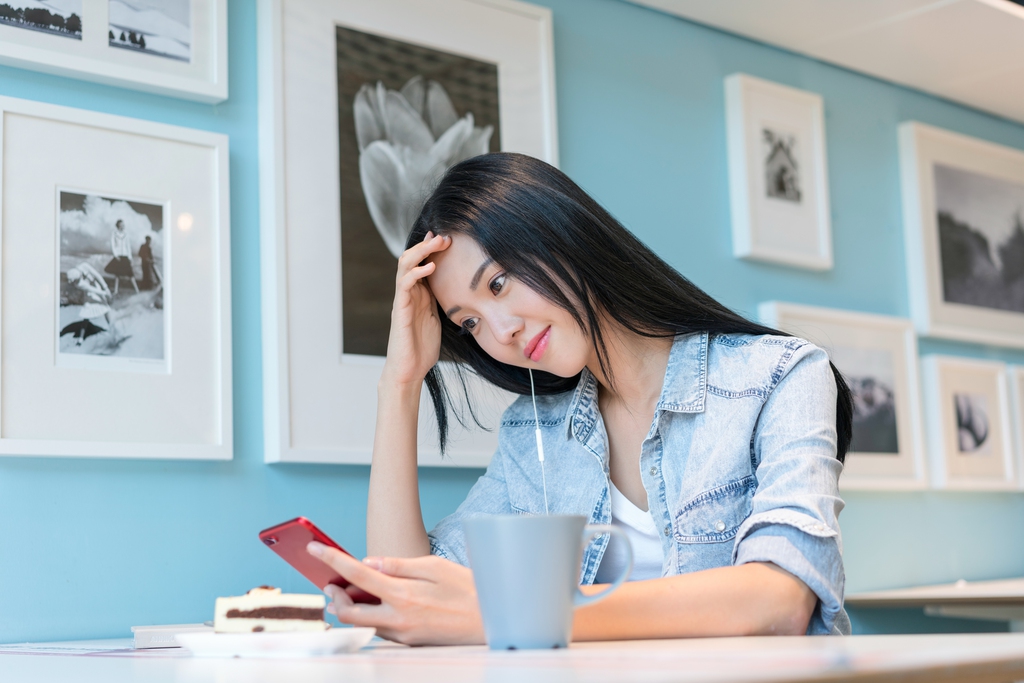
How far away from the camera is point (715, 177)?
7.47ft

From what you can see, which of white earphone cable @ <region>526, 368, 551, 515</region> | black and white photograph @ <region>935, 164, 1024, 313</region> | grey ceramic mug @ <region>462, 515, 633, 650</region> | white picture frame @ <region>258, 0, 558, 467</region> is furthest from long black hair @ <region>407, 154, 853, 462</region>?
black and white photograph @ <region>935, 164, 1024, 313</region>

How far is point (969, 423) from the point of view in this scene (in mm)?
2594

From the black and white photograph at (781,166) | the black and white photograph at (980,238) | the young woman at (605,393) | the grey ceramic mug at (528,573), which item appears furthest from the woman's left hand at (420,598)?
the black and white photograph at (980,238)

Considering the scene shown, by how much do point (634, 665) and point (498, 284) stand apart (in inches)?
28.4

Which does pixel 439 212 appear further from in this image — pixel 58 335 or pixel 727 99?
pixel 727 99

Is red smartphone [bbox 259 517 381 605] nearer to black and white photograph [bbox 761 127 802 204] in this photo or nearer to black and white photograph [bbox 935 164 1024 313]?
black and white photograph [bbox 761 127 802 204]

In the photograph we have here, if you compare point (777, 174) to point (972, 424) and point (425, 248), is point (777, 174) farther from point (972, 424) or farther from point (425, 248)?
point (425, 248)

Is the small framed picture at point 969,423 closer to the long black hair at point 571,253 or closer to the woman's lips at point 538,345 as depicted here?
the long black hair at point 571,253

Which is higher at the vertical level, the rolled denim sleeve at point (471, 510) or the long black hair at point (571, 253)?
the long black hair at point (571, 253)

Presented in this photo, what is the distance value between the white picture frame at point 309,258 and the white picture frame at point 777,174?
0.82m

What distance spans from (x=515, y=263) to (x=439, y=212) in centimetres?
15

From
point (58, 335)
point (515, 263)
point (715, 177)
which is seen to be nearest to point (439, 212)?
point (515, 263)

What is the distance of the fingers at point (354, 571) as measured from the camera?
0.82 meters

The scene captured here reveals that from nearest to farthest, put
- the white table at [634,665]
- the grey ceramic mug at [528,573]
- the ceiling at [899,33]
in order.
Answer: the white table at [634,665], the grey ceramic mug at [528,573], the ceiling at [899,33]
